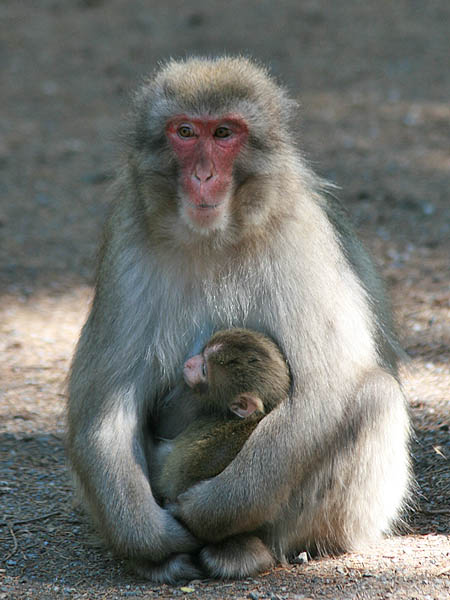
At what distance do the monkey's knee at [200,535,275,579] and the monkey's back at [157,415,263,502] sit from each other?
251 millimetres

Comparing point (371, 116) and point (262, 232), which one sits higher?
point (371, 116)

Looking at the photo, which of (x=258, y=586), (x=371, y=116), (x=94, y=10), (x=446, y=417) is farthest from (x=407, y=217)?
(x=94, y=10)

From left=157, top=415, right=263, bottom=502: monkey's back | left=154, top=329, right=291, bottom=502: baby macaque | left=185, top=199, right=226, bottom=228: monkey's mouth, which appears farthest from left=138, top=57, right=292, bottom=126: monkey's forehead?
left=157, top=415, right=263, bottom=502: monkey's back

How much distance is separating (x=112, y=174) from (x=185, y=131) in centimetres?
192

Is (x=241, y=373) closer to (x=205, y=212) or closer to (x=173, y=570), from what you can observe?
(x=205, y=212)

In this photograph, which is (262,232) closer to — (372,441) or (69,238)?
(372,441)

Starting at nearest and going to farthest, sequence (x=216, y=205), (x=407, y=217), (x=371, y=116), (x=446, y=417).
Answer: (x=216, y=205)
(x=446, y=417)
(x=407, y=217)
(x=371, y=116)

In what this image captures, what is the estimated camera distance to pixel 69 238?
807 centimetres

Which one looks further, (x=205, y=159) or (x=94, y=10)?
(x=94, y=10)

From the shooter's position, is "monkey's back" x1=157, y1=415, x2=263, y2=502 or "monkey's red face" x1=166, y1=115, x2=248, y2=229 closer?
"monkey's red face" x1=166, y1=115, x2=248, y2=229

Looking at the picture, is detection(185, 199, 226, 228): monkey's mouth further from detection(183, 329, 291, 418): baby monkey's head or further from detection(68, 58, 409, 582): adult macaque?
detection(183, 329, 291, 418): baby monkey's head

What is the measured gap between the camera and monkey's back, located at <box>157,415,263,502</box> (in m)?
3.93

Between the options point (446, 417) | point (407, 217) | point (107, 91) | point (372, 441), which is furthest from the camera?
point (107, 91)

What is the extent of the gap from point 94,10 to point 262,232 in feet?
30.8
